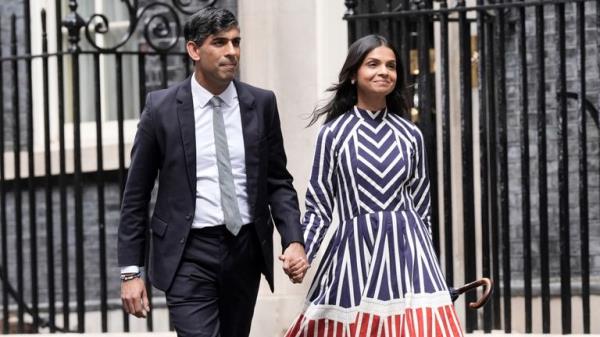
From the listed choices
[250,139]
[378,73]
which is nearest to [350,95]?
[378,73]

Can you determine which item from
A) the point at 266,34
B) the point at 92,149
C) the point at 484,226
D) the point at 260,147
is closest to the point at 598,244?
the point at 484,226

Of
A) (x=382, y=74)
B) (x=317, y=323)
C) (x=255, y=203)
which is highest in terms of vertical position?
(x=382, y=74)

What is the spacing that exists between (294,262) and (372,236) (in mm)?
544

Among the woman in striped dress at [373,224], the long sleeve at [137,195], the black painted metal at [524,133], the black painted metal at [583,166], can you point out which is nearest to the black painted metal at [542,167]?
the black painted metal at [524,133]

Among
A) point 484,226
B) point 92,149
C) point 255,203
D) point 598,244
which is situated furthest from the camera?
point 92,149

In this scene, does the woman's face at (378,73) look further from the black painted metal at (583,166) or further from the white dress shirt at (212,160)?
the black painted metal at (583,166)

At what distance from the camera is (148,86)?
43.9ft

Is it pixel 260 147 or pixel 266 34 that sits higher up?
pixel 266 34

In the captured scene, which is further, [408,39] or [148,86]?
[148,86]

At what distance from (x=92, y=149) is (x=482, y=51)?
13.5ft

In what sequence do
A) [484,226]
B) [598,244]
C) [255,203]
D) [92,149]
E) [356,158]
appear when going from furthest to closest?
1. [92,149]
2. [598,244]
3. [484,226]
4. [356,158]
5. [255,203]

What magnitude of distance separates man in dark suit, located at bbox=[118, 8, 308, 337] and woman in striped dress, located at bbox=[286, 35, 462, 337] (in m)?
0.40

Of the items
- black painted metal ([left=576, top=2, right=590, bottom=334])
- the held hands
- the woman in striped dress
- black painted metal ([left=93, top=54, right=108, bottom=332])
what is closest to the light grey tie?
the held hands

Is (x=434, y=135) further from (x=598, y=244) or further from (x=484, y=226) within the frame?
(x=598, y=244)
